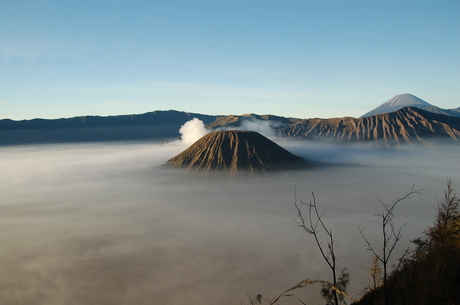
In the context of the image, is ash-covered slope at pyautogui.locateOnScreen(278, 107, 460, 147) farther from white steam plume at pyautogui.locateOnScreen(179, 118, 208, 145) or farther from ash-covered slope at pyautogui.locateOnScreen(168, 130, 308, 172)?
ash-covered slope at pyautogui.locateOnScreen(168, 130, 308, 172)

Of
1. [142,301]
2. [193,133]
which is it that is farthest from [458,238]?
[193,133]

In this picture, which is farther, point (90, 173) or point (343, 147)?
point (343, 147)

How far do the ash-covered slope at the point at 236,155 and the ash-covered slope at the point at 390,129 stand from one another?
3167 inches

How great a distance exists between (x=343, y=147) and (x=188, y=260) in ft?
449

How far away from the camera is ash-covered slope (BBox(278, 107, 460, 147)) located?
496 feet

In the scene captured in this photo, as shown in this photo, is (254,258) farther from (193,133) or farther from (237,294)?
(193,133)

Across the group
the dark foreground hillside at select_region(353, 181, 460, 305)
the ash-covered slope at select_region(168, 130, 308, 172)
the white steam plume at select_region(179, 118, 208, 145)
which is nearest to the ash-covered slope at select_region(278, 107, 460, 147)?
the white steam plume at select_region(179, 118, 208, 145)

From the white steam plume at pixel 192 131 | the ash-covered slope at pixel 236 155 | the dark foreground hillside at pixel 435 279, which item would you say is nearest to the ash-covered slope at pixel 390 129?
the white steam plume at pixel 192 131

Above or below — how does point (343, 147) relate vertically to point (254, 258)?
above

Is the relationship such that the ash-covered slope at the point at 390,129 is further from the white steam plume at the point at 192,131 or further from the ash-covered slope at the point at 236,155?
the ash-covered slope at the point at 236,155

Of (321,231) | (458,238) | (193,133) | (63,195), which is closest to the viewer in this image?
(458,238)

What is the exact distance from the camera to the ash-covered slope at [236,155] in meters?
85.4

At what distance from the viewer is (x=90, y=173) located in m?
104

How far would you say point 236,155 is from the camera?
87062 mm
